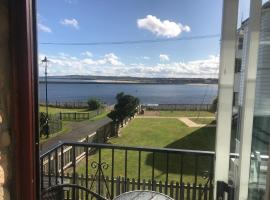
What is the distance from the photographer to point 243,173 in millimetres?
1080

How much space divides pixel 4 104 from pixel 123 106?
13768 millimetres

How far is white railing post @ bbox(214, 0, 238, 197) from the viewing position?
1.11 m

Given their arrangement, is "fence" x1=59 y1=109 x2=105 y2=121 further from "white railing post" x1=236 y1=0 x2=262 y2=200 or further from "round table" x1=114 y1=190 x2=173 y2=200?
"white railing post" x1=236 y1=0 x2=262 y2=200

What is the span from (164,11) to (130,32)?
13.1 metres

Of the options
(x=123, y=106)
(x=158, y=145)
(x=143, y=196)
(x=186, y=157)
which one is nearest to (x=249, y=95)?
(x=143, y=196)

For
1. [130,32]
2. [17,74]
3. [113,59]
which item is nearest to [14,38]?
[17,74]

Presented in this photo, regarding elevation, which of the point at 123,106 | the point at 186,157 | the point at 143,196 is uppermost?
the point at 143,196

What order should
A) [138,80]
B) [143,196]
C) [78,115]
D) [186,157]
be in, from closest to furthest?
1. [143,196]
2. [186,157]
3. [78,115]
4. [138,80]

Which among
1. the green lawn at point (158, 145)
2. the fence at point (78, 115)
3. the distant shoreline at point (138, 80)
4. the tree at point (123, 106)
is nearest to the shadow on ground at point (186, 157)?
the green lawn at point (158, 145)

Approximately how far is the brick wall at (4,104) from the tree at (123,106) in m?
13.1

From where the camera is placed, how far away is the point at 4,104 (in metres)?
1.03

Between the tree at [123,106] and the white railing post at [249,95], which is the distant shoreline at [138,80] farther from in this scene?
the tree at [123,106]

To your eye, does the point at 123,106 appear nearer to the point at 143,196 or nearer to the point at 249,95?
the point at 143,196

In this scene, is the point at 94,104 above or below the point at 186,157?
above
